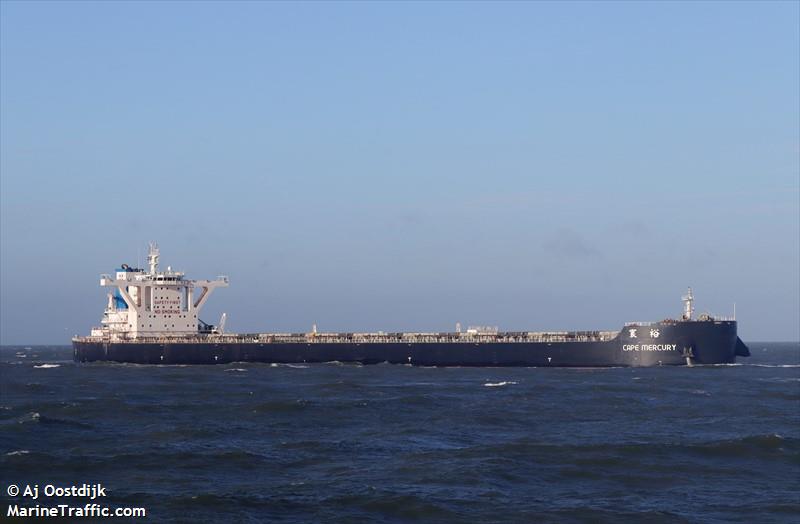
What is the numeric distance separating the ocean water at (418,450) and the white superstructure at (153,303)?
34.9m

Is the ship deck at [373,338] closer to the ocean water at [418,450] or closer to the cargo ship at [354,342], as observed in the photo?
the cargo ship at [354,342]

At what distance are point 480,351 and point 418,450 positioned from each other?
48.2 meters

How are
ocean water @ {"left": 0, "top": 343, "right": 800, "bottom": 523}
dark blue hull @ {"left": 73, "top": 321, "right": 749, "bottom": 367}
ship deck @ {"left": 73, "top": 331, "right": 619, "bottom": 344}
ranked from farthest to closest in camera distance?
ship deck @ {"left": 73, "top": 331, "right": 619, "bottom": 344}
dark blue hull @ {"left": 73, "top": 321, "right": 749, "bottom": 367}
ocean water @ {"left": 0, "top": 343, "right": 800, "bottom": 523}

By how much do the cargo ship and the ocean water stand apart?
14.7 m

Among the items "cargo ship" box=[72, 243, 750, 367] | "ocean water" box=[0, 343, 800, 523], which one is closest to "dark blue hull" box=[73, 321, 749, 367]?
"cargo ship" box=[72, 243, 750, 367]

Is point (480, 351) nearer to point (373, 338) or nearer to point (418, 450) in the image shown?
point (373, 338)

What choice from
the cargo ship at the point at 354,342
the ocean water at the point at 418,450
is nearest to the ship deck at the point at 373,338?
the cargo ship at the point at 354,342

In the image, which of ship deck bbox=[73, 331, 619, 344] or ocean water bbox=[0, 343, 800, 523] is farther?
ship deck bbox=[73, 331, 619, 344]

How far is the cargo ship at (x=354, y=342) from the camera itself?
75562 mm

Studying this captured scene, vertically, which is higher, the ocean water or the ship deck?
the ship deck

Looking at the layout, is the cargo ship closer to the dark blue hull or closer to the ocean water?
the dark blue hull

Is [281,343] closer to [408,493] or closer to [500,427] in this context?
[500,427]

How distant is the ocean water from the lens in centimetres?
2673

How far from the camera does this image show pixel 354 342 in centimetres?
8725
